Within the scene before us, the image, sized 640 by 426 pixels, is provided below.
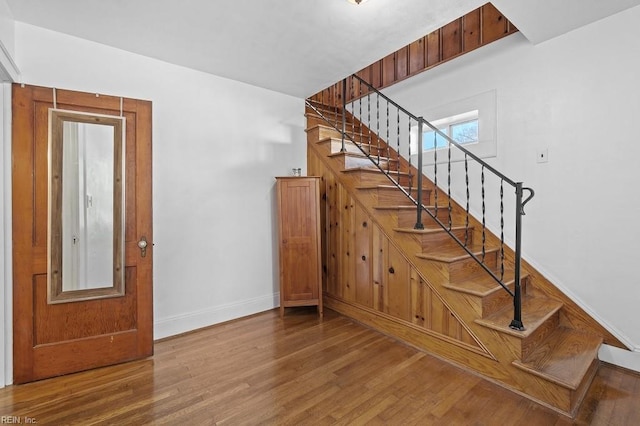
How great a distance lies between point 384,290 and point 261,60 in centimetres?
249

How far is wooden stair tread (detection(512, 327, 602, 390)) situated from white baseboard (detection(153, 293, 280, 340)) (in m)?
2.39

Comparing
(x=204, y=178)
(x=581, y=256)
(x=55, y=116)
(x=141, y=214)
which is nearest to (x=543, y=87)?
(x=581, y=256)

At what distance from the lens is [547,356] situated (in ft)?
6.41

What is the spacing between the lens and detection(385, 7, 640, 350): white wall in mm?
2074

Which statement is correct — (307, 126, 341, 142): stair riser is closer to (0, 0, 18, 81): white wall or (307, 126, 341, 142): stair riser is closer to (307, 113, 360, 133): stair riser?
(307, 113, 360, 133): stair riser

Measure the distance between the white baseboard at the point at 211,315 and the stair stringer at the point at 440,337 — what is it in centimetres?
77

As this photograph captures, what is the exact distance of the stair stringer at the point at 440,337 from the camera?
1771mm

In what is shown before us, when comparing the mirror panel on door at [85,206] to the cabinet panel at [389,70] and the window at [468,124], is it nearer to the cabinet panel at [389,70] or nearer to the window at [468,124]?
the window at [468,124]

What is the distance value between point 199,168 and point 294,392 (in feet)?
7.14

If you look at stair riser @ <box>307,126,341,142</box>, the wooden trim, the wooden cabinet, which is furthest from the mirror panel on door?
the wooden trim

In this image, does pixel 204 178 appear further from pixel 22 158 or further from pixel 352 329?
pixel 352 329

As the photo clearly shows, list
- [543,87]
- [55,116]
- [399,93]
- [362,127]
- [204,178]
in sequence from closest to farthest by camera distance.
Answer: [55,116]
[543,87]
[204,178]
[399,93]
[362,127]

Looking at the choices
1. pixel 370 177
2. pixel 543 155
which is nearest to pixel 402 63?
pixel 370 177

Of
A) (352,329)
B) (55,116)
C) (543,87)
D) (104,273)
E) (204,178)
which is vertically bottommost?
(352,329)
